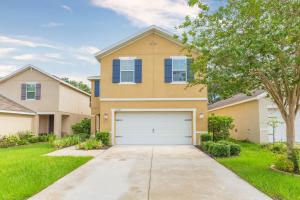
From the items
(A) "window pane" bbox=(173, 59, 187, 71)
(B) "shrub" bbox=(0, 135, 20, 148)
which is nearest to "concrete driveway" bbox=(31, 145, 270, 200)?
(A) "window pane" bbox=(173, 59, 187, 71)

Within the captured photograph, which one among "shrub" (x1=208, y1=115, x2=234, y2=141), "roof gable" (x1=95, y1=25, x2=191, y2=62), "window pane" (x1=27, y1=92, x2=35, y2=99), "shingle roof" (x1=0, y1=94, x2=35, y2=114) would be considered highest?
"roof gable" (x1=95, y1=25, x2=191, y2=62)

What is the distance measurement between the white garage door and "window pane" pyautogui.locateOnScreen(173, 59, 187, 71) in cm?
A: 286

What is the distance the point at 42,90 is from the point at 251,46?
59.6 ft

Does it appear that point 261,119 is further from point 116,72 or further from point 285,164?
point 116,72

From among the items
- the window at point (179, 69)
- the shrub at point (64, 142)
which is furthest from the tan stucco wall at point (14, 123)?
the window at point (179, 69)

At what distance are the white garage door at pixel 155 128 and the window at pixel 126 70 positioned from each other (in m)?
2.20

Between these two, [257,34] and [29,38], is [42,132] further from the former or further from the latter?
[257,34]

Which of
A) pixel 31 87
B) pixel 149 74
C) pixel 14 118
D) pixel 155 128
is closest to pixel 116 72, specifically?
pixel 149 74

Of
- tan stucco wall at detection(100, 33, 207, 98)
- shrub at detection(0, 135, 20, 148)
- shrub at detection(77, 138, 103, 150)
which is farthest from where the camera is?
shrub at detection(0, 135, 20, 148)

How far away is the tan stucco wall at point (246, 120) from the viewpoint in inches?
642

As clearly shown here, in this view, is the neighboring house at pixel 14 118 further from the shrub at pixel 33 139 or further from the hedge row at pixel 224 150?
the hedge row at pixel 224 150

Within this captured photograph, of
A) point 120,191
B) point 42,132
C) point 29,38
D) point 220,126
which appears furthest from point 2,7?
point 220,126

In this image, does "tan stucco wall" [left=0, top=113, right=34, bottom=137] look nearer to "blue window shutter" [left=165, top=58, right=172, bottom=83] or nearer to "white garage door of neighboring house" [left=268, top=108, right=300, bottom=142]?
"blue window shutter" [left=165, top=58, right=172, bottom=83]

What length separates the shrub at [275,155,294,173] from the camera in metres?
7.84
